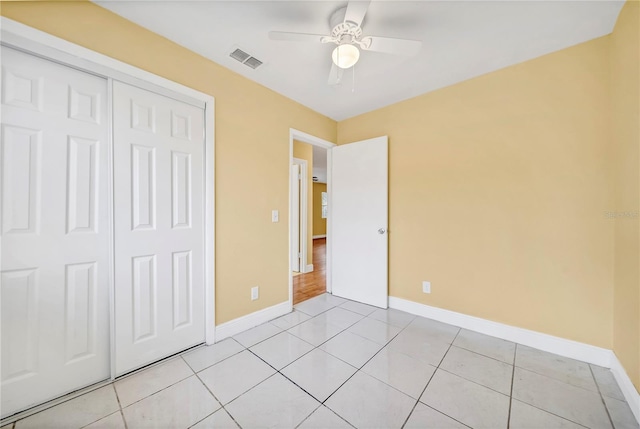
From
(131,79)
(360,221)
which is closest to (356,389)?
(360,221)

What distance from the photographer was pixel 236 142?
2.16 metres

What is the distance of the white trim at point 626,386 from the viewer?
1.27 meters

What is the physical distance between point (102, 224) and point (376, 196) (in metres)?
2.49

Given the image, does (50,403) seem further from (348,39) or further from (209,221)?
(348,39)

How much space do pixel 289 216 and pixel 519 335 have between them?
7.92 ft

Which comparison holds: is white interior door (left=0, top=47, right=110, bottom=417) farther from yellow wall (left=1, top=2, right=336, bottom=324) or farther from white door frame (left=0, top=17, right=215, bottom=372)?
yellow wall (left=1, top=2, right=336, bottom=324)

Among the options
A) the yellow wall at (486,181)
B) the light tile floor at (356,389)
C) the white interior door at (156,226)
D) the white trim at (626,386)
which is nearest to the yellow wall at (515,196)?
the yellow wall at (486,181)

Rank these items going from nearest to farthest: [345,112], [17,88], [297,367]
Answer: [17,88]
[297,367]
[345,112]

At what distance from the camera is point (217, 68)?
2018 millimetres

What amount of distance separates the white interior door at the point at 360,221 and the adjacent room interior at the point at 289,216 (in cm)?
31

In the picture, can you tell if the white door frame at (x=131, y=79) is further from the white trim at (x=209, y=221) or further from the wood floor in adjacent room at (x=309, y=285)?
the wood floor in adjacent room at (x=309, y=285)

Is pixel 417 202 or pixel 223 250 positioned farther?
pixel 417 202

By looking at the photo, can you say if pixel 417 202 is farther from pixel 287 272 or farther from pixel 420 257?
pixel 287 272

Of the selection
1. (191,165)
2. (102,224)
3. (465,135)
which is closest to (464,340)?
(465,135)
